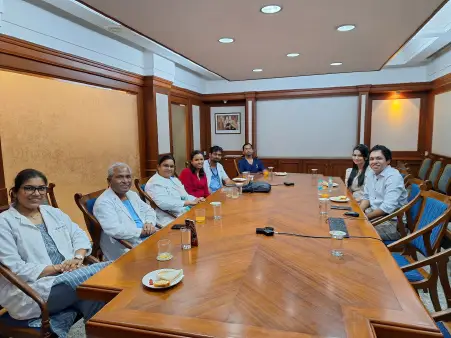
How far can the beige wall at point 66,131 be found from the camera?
2.96 meters

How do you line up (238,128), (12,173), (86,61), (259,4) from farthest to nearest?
(238,128) → (86,61) → (12,173) → (259,4)

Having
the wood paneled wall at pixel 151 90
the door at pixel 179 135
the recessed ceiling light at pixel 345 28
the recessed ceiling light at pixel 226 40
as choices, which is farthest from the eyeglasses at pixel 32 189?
the door at pixel 179 135

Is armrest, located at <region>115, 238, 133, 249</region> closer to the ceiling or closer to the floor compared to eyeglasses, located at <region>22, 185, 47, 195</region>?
closer to the floor

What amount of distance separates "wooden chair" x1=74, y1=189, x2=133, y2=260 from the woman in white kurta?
67 cm

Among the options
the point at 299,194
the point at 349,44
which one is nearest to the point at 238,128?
the point at 349,44

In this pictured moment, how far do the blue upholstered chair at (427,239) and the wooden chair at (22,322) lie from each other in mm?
1946

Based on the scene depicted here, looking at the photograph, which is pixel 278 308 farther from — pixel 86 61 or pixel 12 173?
pixel 86 61

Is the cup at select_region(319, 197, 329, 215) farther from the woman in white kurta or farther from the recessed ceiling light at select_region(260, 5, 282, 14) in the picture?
the recessed ceiling light at select_region(260, 5, 282, 14)

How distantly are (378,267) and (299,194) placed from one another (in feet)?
5.25

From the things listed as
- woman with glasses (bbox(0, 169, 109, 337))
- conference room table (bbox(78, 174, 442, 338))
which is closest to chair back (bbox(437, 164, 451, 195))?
conference room table (bbox(78, 174, 442, 338))

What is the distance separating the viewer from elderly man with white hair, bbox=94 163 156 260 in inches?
82.4

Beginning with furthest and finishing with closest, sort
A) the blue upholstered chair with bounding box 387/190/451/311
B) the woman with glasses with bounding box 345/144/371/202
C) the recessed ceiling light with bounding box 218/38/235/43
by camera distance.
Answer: the woman with glasses with bounding box 345/144/371/202, the recessed ceiling light with bounding box 218/38/235/43, the blue upholstered chair with bounding box 387/190/451/311

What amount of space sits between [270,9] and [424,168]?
4.61 metres

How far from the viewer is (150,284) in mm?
1183
